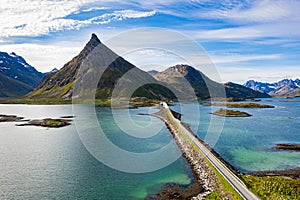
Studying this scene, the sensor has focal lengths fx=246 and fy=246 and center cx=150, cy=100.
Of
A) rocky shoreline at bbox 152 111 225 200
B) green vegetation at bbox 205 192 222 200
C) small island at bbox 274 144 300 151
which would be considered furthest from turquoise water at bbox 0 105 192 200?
small island at bbox 274 144 300 151

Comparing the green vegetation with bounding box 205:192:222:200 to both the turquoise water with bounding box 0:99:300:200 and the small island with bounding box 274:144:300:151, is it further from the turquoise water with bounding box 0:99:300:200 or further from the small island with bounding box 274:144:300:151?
the small island with bounding box 274:144:300:151

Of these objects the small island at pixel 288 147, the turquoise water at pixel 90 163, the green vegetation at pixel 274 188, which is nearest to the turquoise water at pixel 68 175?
the turquoise water at pixel 90 163

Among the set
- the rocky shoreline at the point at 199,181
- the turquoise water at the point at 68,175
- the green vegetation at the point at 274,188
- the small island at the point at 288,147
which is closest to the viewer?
the green vegetation at the point at 274,188

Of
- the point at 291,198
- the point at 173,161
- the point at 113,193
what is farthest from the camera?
the point at 173,161

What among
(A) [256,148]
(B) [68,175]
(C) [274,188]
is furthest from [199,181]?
(A) [256,148]

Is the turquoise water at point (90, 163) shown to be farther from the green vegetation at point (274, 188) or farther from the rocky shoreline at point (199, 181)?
the green vegetation at point (274, 188)

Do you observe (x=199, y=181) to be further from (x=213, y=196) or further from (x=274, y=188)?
(x=274, y=188)

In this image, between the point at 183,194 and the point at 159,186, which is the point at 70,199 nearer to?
the point at 159,186

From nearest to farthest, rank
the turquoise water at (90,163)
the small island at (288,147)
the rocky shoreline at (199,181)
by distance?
the rocky shoreline at (199,181)
the turquoise water at (90,163)
the small island at (288,147)

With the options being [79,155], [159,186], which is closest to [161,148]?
[79,155]
